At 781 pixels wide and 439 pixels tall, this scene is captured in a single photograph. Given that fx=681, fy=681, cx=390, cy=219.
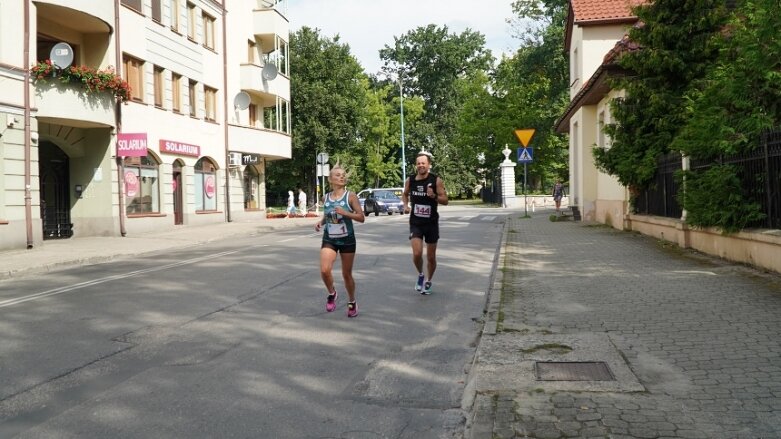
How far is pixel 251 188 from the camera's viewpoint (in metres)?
33.4

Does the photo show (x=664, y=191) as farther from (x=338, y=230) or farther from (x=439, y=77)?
(x=439, y=77)

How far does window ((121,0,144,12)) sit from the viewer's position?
2150 centimetres

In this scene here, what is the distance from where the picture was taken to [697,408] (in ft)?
12.9

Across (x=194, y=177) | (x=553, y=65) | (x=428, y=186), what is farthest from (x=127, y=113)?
(x=553, y=65)

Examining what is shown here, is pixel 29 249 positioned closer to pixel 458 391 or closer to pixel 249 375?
pixel 249 375

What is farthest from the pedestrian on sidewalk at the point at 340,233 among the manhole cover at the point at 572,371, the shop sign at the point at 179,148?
the shop sign at the point at 179,148

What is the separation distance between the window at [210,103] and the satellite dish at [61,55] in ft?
34.2

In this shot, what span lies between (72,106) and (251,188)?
50.0 ft

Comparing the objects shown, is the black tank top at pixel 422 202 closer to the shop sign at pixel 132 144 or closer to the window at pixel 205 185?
the shop sign at pixel 132 144

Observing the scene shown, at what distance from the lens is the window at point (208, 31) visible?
28.1 metres

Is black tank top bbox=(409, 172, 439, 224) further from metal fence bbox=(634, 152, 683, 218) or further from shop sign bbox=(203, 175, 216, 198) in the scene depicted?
shop sign bbox=(203, 175, 216, 198)

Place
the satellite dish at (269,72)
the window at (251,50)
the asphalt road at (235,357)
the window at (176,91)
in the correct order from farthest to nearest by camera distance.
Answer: the window at (251,50) → the satellite dish at (269,72) → the window at (176,91) → the asphalt road at (235,357)

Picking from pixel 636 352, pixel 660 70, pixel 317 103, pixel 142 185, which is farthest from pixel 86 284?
pixel 317 103

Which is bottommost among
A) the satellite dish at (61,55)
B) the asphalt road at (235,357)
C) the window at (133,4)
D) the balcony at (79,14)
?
the asphalt road at (235,357)
